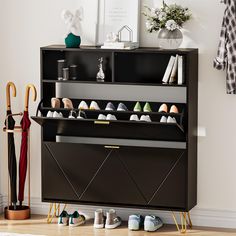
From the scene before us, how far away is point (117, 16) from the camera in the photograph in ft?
Result: 18.9

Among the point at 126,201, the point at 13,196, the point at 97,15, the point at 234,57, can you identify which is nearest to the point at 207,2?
the point at 234,57

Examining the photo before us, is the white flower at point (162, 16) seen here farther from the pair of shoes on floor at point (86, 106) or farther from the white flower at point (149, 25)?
the pair of shoes on floor at point (86, 106)

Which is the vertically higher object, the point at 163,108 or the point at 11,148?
the point at 163,108

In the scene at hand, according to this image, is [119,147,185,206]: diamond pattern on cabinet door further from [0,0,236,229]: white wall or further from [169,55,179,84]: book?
[169,55,179,84]: book

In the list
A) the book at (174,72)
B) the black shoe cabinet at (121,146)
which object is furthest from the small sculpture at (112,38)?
the book at (174,72)

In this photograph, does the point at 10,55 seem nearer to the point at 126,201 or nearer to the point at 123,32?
the point at 123,32

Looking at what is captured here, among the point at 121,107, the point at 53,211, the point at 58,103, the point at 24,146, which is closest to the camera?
the point at 121,107

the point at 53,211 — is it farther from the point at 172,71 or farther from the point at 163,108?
the point at 172,71

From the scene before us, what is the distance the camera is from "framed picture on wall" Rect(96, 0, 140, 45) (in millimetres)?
5715

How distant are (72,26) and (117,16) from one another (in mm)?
356

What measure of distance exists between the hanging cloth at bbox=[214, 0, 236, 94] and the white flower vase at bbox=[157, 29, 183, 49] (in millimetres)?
304

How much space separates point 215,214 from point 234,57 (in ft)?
4.06

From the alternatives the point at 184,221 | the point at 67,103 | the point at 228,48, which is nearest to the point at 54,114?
the point at 67,103

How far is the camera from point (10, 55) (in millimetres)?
6121
